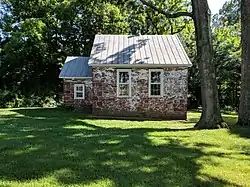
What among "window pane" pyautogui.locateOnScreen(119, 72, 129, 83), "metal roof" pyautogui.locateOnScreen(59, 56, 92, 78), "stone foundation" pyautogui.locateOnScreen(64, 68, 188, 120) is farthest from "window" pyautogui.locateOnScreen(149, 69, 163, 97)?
"metal roof" pyautogui.locateOnScreen(59, 56, 92, 78)

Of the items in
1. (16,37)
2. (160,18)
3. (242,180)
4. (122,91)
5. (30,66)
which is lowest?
(242,180)

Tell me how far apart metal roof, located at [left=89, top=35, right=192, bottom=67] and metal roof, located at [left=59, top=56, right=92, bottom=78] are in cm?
262

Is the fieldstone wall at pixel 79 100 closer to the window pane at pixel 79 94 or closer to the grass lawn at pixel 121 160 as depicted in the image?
the window pane at pixel 79 94

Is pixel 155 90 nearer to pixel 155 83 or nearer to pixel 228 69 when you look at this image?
pixel 155 83

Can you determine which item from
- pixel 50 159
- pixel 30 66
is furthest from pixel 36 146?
pixel 30 66

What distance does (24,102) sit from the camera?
87.9 ft

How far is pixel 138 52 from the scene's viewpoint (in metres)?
19.2

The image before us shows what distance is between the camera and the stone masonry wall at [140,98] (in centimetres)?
1802

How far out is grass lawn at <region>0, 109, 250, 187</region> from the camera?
5.30 m

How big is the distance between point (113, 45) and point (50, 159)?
1436 cm

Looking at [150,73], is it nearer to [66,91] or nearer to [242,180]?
[66,91]

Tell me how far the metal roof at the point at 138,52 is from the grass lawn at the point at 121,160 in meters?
8.83

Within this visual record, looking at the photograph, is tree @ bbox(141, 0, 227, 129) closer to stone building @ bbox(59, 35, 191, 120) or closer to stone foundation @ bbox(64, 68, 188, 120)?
stone building @ bbox(59, 35, 191, 120)

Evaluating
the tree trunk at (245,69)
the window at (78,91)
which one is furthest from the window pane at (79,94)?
the tree trunk at (245,69)
